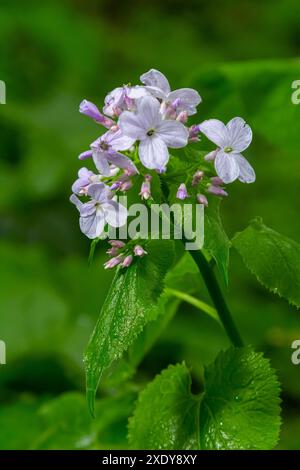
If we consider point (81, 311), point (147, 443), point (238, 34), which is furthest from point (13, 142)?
point (147, 443)

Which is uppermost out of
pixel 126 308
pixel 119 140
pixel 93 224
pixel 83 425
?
pixel 119 140

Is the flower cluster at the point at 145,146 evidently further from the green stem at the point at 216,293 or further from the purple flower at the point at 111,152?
the green stem at the point at 216,293

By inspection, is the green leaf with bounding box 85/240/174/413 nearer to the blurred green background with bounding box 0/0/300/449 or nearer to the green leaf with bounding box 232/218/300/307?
the green leaf with bounding box 232/218/300/307

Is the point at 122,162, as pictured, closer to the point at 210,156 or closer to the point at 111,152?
the point at 111,152

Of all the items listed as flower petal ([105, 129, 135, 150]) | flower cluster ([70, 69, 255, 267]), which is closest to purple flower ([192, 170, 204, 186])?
flower cluster ([70, 69, 255, 267])

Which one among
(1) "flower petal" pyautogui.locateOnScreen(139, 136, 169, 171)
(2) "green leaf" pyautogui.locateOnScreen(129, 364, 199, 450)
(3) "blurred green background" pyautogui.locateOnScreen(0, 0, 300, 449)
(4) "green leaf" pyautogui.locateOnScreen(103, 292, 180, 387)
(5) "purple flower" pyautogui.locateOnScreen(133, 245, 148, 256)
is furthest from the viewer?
(3) "blurred green background" pyautogui.locateOnScreen(0, 0, 300, 449)

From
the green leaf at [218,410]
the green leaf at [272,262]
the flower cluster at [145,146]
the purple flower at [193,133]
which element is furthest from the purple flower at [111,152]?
the green leaf at [218,410]

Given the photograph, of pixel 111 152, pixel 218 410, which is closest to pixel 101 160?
pixel 111 152
